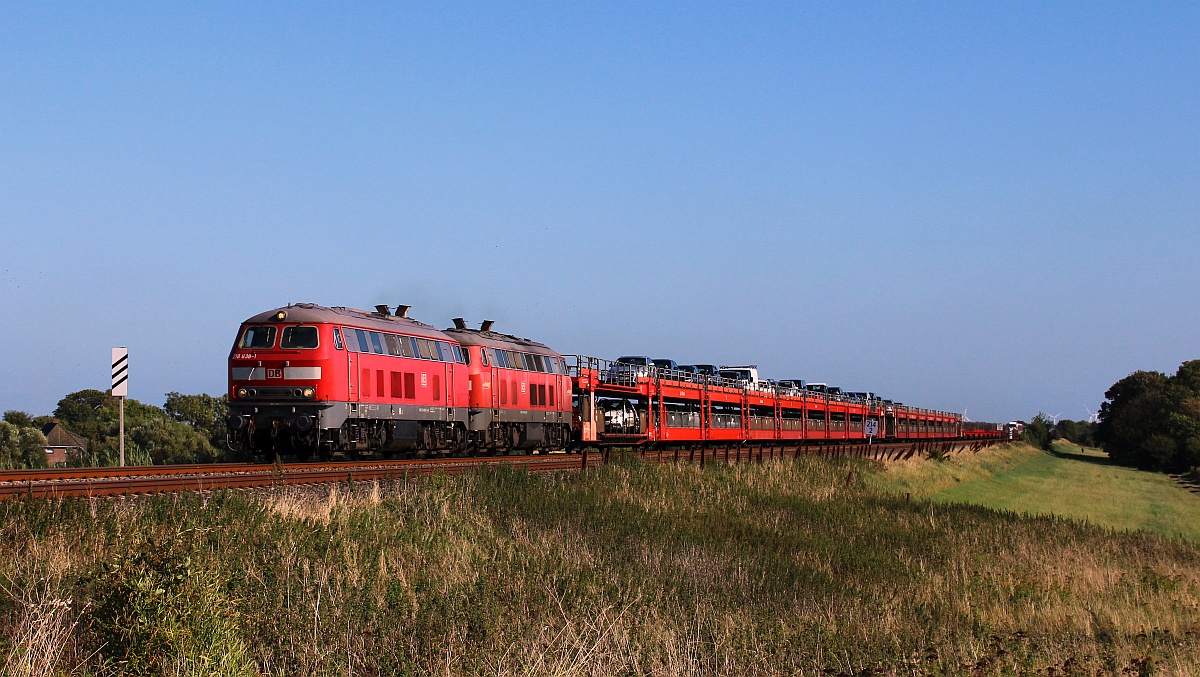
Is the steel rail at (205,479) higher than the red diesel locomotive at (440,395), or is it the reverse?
the red diesel locomotive at (440,395)

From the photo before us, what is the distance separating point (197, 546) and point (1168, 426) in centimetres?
11975

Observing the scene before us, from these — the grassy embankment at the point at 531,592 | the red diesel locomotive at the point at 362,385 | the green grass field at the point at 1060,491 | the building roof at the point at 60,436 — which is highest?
the red diesel locomotive at the point at 362,385

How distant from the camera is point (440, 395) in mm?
32688

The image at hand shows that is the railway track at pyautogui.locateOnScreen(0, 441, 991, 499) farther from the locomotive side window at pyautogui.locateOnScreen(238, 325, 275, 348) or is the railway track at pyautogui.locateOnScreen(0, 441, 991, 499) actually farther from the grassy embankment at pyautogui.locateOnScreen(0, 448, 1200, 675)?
the locomotive side window at pyautogui.locateOnScreen(238, 325, 275, 348)

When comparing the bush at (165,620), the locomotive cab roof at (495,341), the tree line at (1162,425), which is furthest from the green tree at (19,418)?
the tree line at (1162,425)

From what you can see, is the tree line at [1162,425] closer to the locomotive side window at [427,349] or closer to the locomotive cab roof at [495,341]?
the locomotive cab roof at [495,341]

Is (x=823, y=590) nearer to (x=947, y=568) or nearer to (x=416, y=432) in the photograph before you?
(x=947, y=568)

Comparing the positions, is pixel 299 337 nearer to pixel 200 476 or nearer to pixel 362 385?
pixel 362 385

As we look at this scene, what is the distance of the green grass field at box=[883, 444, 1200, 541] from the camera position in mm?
47688

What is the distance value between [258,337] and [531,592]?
16547mm

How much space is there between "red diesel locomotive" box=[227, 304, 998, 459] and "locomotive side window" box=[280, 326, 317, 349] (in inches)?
1.2

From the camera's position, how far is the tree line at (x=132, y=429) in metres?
39.9

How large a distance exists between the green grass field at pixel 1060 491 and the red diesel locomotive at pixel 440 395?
8984 millimetres

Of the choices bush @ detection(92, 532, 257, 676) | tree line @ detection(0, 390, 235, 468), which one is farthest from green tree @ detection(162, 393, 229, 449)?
bush @ detection(92, 532, 257, 676)
